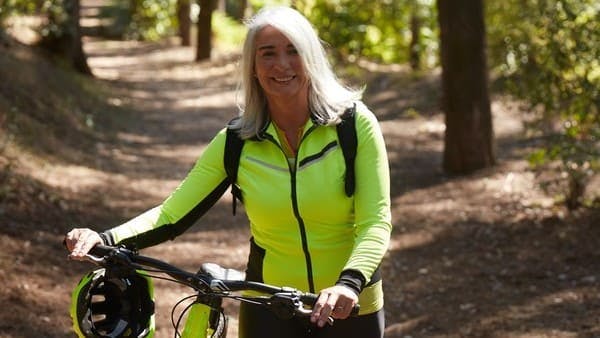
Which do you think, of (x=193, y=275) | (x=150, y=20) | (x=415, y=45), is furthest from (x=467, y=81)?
(x=150, y=20)

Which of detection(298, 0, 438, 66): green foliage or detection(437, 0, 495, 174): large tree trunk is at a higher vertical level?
detection(437, 0, 495, 174): large tree trunk

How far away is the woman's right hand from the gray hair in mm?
684

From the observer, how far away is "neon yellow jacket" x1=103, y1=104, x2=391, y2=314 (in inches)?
145

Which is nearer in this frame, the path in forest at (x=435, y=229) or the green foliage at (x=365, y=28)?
the path in forest at (x=435, y=229)

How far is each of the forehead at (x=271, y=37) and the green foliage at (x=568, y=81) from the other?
6169mm

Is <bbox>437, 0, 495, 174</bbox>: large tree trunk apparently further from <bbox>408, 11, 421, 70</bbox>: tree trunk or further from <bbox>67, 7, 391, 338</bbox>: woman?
<bbox>408, 11, 421, 70</bbox>: tree trunk

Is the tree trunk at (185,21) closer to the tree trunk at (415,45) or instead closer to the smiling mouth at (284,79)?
the tree trunk at (415,45)

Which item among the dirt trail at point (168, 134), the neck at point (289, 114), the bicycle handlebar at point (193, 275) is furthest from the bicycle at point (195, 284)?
the dirt trail at point (168, 134)

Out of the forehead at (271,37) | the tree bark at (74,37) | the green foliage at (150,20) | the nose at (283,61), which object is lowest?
the green foliage at (150,20)

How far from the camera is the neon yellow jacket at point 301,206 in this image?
12.1 ft

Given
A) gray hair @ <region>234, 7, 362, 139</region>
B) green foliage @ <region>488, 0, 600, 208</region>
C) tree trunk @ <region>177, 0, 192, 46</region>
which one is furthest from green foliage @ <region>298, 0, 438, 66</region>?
gray hair @ <region>234, 7, 362, 139</region>

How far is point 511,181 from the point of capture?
12516 mm

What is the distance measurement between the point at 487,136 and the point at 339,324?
984 centimetres

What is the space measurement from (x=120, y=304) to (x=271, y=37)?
3.53 feet
